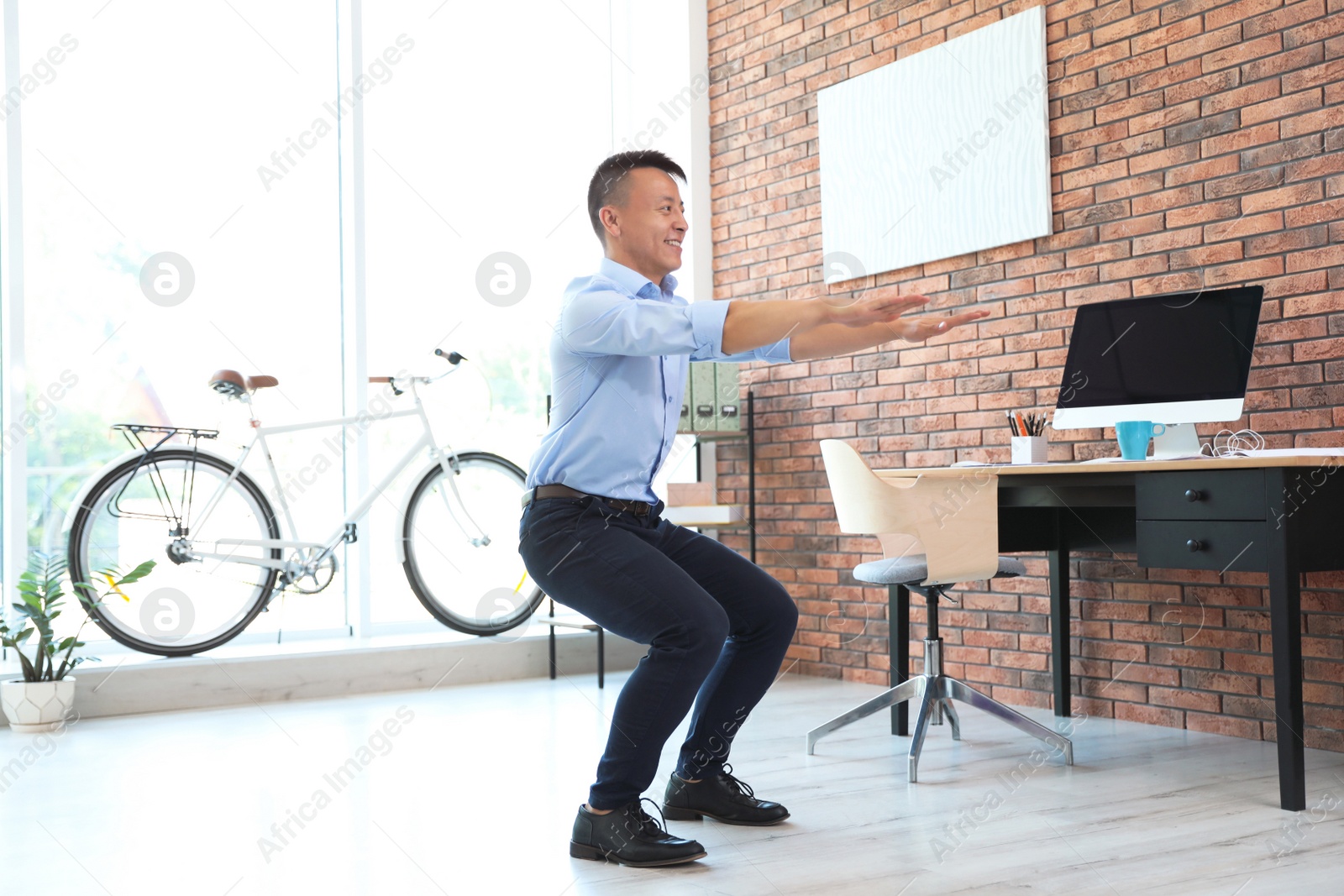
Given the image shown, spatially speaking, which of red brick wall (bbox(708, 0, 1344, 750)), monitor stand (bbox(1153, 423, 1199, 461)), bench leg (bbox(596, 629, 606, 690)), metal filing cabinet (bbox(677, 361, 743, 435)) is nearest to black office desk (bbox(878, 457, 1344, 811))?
monitor stand (bbox(1153, 423, 1199, 461))

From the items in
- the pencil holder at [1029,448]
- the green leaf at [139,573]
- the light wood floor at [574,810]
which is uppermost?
the pencil holder at [1029,448]

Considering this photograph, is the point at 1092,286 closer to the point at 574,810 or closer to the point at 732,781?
the point at 732,781

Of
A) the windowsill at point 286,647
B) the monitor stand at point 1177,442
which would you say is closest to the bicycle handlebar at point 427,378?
the windowsill at point 286,647

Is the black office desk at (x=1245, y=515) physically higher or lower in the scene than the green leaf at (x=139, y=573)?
higher

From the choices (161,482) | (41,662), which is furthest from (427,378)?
(41,662)

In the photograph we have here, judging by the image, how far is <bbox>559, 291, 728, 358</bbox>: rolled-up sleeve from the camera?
2.13m

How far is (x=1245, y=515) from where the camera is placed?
259 centimetres

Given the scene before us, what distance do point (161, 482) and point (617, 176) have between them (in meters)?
2.64

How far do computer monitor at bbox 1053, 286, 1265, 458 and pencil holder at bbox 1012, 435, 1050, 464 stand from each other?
8cm

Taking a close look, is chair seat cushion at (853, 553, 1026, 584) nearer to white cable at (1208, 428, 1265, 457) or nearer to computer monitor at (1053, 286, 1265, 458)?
computer monitor at (1053, 286, 1265, 458)

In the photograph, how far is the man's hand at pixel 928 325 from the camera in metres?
2.12

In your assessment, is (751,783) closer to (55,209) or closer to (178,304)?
(178,304)

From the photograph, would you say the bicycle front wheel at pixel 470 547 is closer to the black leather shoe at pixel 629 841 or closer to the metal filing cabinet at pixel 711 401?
the metal filing cabinet at pixel 711 401

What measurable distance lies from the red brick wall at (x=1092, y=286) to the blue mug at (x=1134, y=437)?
35cm
